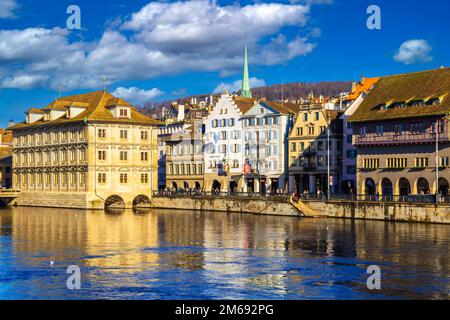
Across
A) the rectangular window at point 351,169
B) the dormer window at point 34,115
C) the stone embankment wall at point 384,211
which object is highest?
the dormer window at point 34,115

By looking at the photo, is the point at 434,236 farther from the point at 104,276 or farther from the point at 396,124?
the point at 104,276

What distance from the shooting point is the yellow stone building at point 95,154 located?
4080 inches

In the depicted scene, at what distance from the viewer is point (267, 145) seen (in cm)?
10869

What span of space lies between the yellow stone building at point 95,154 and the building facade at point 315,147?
20.8 meters

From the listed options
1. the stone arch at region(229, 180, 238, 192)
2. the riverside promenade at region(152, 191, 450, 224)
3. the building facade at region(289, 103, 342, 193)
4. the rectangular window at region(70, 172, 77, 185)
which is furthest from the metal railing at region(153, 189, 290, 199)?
the rectangular window at region(70, 172, 77, 185)

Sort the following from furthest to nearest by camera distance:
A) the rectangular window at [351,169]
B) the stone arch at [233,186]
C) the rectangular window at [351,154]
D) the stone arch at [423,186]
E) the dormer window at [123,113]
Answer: the stone arch at [233,186]
the dormer window at [123,113]
the rectangular window at [351,154]
the rectangular window at [351,169]
the stone arch at [423,186]

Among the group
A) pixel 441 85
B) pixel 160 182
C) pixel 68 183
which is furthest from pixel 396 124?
pixel 160 182

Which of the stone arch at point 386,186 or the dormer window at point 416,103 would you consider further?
the stone arch at point 386,186

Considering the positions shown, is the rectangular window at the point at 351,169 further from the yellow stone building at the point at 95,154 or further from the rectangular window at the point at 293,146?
the yellow stone building at the point at 95,154

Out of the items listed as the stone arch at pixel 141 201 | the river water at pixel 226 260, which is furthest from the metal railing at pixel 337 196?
the river water at pixel 226 260

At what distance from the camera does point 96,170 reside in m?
104

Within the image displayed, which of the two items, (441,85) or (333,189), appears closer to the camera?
(441,85)

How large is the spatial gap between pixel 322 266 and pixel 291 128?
6533cm

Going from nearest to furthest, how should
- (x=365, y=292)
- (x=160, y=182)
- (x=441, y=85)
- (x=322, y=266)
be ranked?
(x=365, y=292) < (x=322, y=266) < (x=441, y=85) < (x=160, y=182)
